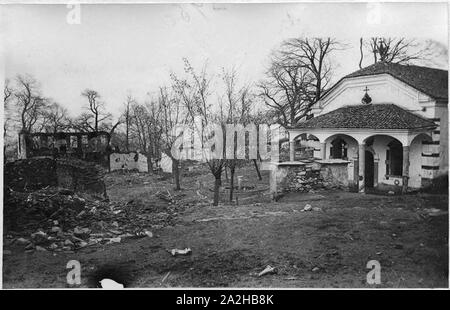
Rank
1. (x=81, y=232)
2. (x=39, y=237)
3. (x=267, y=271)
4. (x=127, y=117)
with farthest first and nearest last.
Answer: (x=127, y=117)
(x=81, y=232)
(x=39, y=237)
(x=267, y=271)

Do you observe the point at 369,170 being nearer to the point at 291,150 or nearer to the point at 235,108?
the point at 291,150

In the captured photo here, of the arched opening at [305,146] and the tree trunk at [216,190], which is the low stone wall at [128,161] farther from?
the arched opening at [305,146]

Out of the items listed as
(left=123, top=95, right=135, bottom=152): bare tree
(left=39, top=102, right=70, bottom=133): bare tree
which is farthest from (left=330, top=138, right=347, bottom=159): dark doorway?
(left=39, top=102, right=70, bottom=133): bare tree

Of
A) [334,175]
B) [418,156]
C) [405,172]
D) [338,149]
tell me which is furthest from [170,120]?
[418,156]

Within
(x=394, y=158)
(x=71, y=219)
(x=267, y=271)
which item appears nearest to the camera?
(x=267, y=271)

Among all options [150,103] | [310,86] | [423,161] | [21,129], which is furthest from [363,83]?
[21,129]

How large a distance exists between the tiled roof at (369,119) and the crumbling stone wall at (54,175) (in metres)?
4.31

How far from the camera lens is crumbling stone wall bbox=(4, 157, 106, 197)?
22.6ft

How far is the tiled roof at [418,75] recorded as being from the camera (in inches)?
280

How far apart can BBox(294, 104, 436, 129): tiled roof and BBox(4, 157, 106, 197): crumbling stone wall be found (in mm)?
4310

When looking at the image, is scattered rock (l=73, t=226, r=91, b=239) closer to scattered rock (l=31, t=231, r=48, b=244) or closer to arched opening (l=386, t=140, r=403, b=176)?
scattered rock (l=31, t=231, r=48, b=244)

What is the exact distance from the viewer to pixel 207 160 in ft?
23.6

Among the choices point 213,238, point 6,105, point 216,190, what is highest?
point 6,105

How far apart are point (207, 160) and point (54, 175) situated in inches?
112
